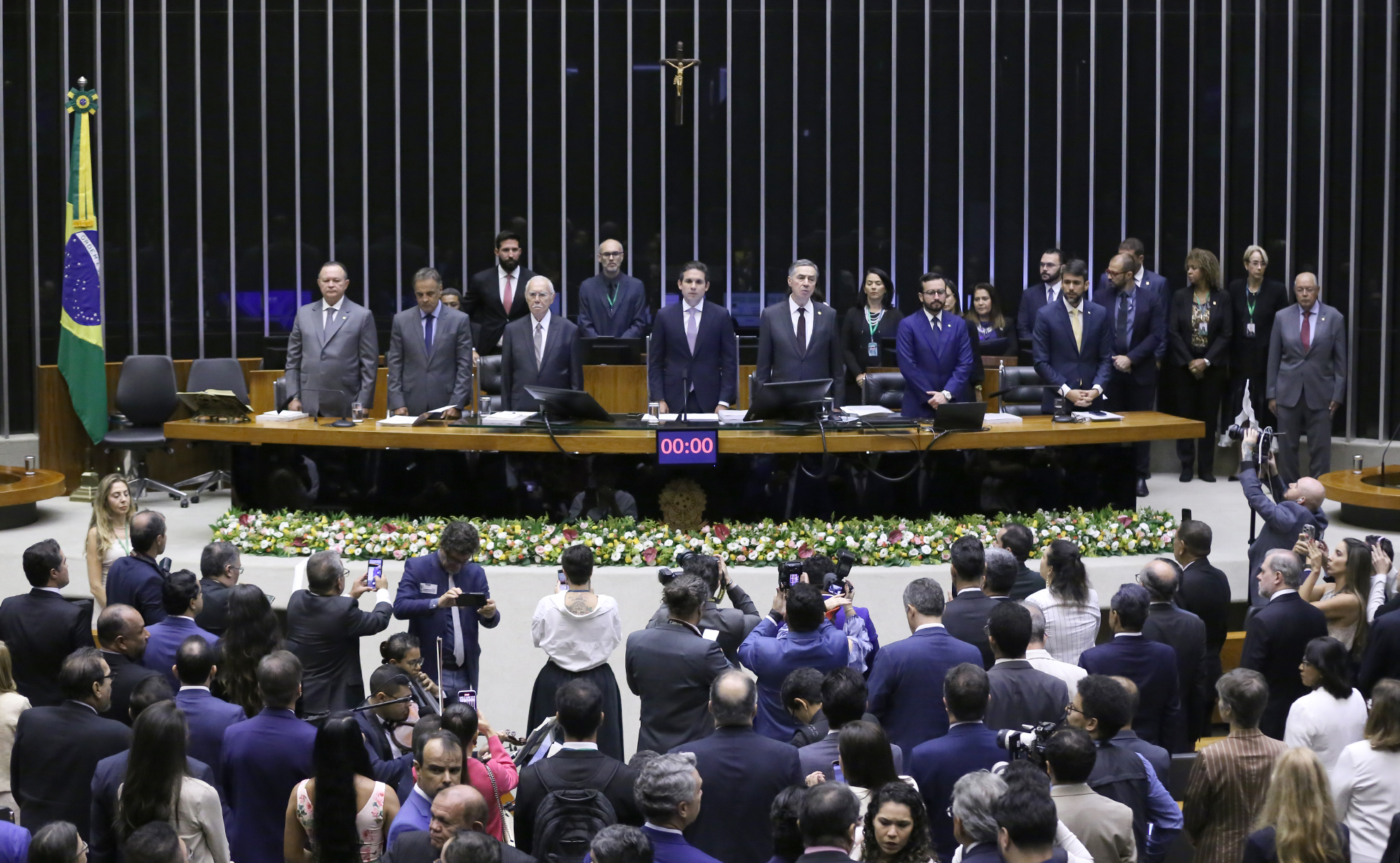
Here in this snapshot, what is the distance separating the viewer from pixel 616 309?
9.88 metres

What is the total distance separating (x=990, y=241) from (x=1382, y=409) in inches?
118

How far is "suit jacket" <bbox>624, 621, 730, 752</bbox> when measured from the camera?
4.77 metres

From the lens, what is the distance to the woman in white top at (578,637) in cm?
523

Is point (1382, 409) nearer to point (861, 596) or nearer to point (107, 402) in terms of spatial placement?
point (861, 596)

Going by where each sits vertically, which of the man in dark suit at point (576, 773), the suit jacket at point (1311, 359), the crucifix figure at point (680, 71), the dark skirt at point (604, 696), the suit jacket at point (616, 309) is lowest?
the dark skirt at point (604, 696)

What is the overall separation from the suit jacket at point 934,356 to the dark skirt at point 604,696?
357 cm

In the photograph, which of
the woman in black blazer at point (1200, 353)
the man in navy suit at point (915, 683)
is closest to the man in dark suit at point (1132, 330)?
the woman in black blazer at point (1200, 353)

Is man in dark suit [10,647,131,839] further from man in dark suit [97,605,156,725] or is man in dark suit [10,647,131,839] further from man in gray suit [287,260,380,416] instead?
man in gray suit [287,260,380,416]

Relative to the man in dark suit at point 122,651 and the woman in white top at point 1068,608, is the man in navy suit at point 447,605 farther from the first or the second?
the woman in white top at point 1068,608

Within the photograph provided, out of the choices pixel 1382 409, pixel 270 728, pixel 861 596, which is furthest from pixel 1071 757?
pixel 1382 409

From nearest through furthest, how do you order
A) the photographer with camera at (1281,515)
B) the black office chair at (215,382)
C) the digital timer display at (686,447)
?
1. the photographer with camera at (1281,515)
2. the digital timer display at (686,447)
3. the black office chair at (215,382)

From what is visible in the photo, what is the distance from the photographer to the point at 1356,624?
212 inches

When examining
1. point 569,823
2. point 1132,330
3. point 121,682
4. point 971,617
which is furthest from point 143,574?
point 1132,330

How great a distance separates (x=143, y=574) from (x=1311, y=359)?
724cm
